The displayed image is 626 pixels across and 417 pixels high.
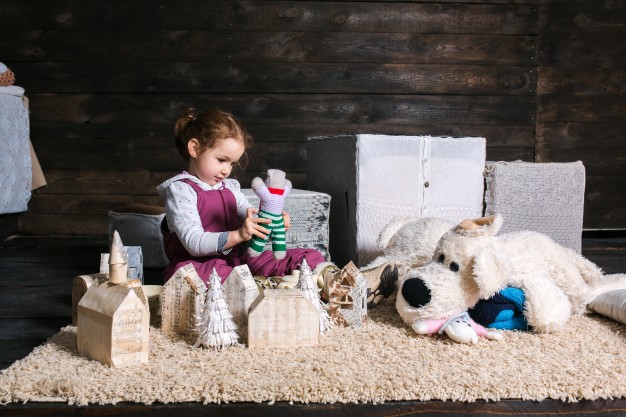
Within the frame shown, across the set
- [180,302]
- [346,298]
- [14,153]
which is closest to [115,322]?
[180,302]

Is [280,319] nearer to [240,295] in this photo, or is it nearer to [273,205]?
[240,295]

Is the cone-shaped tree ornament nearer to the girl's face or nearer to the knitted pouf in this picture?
the girl's face

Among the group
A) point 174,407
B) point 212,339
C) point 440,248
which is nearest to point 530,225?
point 440,248

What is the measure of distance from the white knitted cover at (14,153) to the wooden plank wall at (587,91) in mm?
2502

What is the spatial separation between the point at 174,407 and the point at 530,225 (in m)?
1.54

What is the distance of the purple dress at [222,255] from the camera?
160 cm

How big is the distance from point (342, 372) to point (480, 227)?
19.4 inches

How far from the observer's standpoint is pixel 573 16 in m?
3.17

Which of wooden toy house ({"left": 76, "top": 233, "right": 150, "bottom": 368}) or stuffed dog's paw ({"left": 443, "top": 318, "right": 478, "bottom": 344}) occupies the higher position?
wooden toy house ({"left": 76, "top": 233, "right": 150, "bottom": 368})

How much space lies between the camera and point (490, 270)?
1.37 m

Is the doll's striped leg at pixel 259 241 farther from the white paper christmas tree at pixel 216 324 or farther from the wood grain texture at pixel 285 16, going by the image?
the wood grain texture at pixel 285 16

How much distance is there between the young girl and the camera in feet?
5.07

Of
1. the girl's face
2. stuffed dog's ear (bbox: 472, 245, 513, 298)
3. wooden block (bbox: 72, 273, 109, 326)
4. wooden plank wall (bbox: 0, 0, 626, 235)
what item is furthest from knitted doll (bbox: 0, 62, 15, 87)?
stuffed dog's ear (bbox: 472, 245, 513, 298)

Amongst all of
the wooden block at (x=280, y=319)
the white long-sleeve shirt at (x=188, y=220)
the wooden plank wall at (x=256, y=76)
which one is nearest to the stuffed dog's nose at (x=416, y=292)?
the wooden block at (x=280, y=319)
